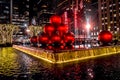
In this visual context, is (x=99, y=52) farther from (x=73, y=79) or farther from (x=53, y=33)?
(x=73, y=79)

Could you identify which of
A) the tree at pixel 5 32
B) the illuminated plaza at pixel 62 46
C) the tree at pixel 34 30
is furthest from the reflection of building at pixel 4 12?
the tree at pixel 5 32

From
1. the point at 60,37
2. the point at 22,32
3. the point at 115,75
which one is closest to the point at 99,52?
the point at 60,37

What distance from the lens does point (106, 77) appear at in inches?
598

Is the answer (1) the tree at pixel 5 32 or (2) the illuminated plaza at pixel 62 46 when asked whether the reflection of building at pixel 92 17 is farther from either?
(1) the tree at pixel 5 32

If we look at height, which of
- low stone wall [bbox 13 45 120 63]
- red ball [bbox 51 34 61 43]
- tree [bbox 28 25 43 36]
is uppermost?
tree [bbox 28 25 43 36]

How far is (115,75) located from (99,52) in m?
14.2

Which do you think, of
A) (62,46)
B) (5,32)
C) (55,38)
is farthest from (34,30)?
(55,38)

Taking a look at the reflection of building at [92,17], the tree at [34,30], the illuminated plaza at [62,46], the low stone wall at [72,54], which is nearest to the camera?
the illuminated plaza at [62,46]

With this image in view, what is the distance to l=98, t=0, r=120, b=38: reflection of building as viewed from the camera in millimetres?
134875

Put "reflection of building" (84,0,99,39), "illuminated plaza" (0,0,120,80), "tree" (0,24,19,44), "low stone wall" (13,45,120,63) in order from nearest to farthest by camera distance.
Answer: "illuminated plaza" (0,0,120,80)
"low stone wall" (13,45,120,63)
"tree" (0,24,19,44)
"reflection of building" (84,0,99,39)

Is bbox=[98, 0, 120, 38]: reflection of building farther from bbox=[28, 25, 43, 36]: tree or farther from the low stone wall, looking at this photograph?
the low stone wall

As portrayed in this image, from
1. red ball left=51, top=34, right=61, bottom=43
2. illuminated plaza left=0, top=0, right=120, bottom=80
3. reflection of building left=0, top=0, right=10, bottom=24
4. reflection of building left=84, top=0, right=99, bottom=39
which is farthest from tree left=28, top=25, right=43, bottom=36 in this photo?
reflection of building left=0, top=0, right=10, bottom=24

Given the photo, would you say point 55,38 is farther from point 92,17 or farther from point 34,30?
point 92,17

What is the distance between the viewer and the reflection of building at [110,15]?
135 m
